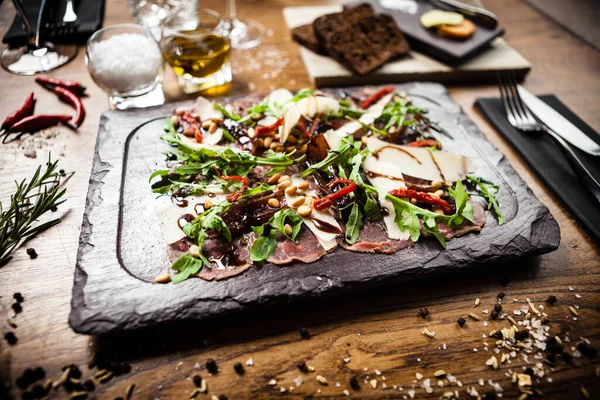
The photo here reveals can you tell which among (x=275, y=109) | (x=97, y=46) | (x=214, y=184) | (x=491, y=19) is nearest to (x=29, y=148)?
(x=97, y=46)

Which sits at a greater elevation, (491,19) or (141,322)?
(491,19)

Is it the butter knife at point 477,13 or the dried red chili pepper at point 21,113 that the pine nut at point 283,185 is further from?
the butter knife at point 477,13

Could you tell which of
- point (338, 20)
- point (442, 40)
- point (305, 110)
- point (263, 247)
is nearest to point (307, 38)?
point (338, 20)

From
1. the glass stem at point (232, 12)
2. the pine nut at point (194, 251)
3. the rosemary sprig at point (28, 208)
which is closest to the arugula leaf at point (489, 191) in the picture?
the pine nut at point (194, 251)

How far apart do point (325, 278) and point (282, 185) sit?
0.55 m

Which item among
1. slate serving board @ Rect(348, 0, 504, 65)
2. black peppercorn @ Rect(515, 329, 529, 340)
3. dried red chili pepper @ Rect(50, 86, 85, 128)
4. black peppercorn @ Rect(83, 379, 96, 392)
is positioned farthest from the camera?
slate serving board @ Rect(348, 0, 504, 65)

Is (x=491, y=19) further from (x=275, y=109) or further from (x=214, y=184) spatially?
(x=214, y=184)

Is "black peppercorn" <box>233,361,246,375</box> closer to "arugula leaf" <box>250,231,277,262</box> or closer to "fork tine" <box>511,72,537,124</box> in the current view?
"arugula leaf" <box>250,231,277,262</box>

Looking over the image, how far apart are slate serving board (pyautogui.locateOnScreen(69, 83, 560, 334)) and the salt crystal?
34 cm

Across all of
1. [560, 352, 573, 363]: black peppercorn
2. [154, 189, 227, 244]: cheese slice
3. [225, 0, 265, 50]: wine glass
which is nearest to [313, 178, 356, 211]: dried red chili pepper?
[154, 189, 227, 244]: cheese slice

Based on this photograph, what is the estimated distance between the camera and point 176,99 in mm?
3139

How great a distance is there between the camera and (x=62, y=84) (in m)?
3.07

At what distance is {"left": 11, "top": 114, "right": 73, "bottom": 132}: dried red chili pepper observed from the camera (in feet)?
8.91

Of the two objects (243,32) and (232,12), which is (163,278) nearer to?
(243,32)
